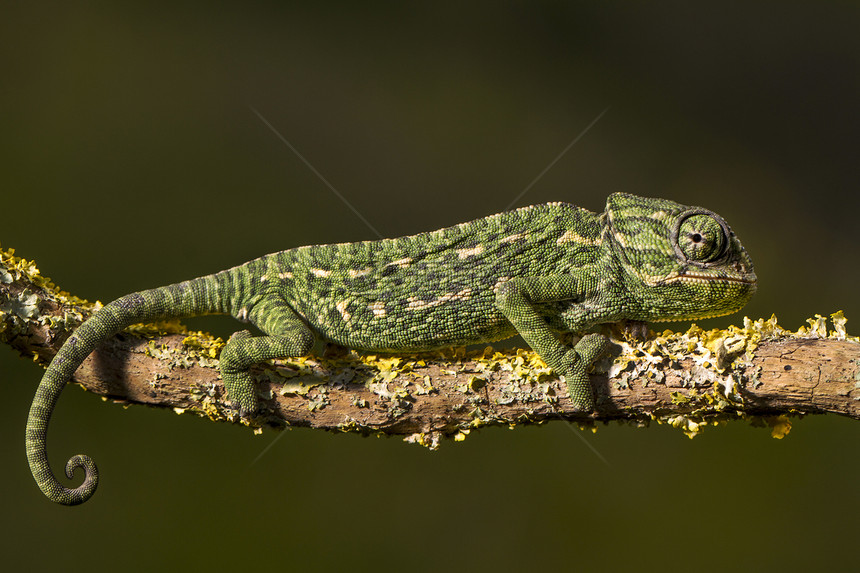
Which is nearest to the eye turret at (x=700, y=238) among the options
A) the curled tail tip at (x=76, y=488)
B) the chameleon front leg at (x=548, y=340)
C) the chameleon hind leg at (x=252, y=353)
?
the chameleon front leg at (x=548, y=340)

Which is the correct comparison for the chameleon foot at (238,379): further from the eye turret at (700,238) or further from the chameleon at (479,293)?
the eye turret at (700,238)

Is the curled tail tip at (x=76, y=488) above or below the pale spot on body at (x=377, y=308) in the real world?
below

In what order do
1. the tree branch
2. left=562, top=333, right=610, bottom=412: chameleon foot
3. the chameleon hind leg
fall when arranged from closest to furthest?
the tree branch → left=562, top=333, right=610, bottom=412: chameleon foot → the chameleon hind leg

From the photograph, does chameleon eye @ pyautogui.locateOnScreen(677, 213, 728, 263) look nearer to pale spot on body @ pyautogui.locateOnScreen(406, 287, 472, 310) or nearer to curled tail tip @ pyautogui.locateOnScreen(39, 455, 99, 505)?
pale spot on body @ pyautogui.locateOnScreen(406, 287, 472, 310)

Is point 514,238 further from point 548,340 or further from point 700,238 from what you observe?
point 700,238

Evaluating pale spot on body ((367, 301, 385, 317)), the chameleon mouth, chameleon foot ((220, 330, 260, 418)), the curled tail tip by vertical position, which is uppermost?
the chameleon mouth

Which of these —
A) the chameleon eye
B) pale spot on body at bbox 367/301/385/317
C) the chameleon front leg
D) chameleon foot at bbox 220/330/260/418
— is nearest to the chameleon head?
the chameleon eye
